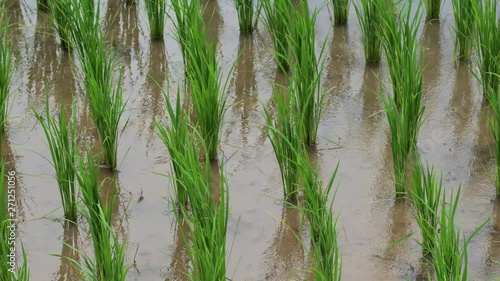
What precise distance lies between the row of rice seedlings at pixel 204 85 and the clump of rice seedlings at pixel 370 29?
2.63 ft

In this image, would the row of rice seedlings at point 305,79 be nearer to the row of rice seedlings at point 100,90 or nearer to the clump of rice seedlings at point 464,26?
the row of rice seedlings at point 100,90

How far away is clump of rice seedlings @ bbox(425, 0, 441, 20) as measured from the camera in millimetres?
5938

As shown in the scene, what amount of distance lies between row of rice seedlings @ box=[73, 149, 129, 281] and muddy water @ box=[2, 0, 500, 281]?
0.16 meters

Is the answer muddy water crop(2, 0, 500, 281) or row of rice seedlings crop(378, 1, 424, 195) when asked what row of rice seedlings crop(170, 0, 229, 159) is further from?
row of rice seedlings crop(378, 1, 424, 195)

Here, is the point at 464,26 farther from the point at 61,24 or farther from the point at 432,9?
the point at 61,24

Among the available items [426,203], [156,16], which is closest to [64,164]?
[426,203]

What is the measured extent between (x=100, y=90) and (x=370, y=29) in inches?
57.8

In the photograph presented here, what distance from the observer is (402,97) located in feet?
15.8

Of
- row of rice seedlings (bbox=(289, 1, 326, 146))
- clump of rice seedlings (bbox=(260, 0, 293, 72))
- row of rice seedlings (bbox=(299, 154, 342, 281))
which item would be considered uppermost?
clump of rice seedlings (bbox=(260, 0, 293, 72))

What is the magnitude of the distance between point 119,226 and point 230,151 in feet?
2.26

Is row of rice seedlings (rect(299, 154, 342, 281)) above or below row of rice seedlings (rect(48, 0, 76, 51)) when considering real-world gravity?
below

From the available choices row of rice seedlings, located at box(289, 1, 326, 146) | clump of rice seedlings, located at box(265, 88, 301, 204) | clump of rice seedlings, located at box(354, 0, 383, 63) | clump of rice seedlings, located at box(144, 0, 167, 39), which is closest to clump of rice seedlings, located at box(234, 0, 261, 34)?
clump of rice seedlings, located at box(144, 0, 167, 39)

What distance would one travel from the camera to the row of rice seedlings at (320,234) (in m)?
3.86

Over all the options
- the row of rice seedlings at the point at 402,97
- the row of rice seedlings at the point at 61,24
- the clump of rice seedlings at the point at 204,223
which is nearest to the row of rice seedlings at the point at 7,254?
the clump of rice seedlings at the point at 204,223
